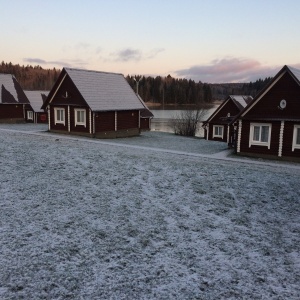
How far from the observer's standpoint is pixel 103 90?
112 feet

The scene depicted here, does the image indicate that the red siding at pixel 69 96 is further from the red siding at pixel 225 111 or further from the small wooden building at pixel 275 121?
the red siding at pixel 225 111

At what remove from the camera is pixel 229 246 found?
8875 millimetres

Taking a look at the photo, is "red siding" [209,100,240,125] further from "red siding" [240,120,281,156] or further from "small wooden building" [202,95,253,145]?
"red siding" [240,120,281,156]

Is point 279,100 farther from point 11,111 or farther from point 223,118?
point 11,111

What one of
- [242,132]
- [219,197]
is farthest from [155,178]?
[242,132]

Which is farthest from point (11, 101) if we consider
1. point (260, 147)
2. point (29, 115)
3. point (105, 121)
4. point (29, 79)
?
point (29, 79)

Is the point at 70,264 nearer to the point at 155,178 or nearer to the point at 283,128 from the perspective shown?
the point at 155,178

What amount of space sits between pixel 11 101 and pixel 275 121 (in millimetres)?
35474

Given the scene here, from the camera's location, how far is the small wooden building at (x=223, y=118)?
39206 millimetres

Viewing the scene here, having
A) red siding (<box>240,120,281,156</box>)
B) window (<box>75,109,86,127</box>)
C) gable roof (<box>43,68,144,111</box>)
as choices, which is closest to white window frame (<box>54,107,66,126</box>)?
gable roof (<box>43,68,144,111</box>)

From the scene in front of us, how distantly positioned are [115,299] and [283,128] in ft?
63.6

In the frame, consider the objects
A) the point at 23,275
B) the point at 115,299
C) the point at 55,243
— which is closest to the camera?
the point at 115,299

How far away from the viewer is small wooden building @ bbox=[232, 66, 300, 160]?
71.4ft

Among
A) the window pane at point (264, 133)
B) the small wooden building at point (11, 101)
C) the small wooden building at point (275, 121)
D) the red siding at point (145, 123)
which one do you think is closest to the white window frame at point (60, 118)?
the small wooden building at point (11, 101)
